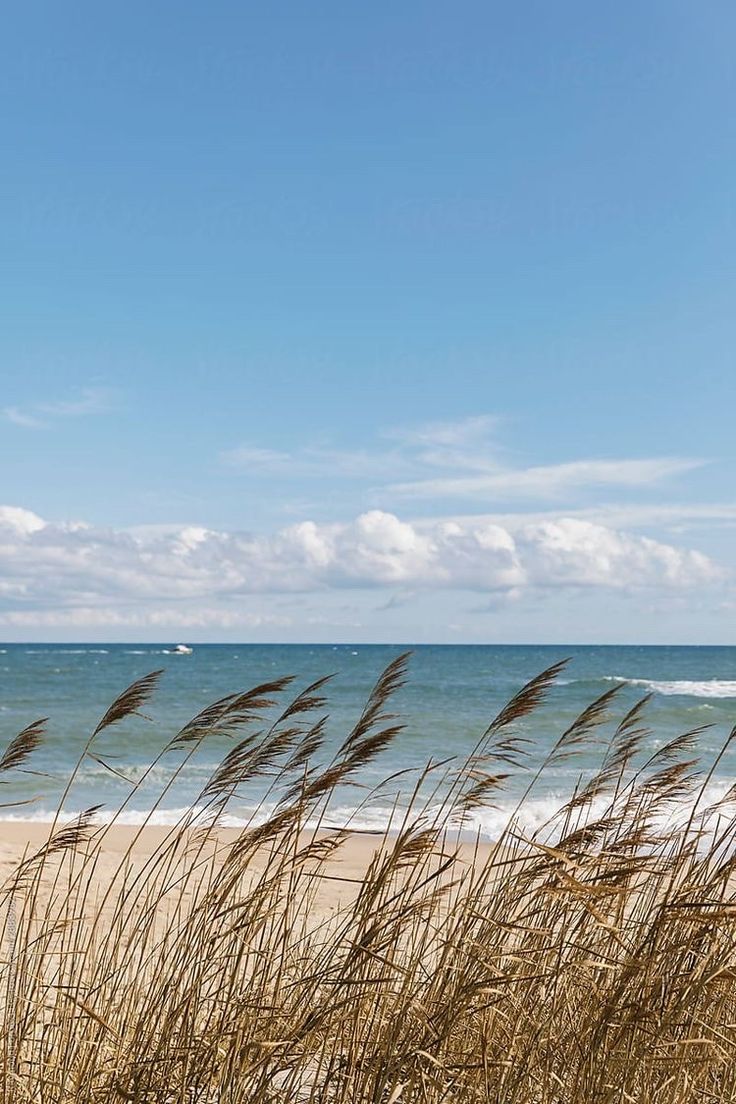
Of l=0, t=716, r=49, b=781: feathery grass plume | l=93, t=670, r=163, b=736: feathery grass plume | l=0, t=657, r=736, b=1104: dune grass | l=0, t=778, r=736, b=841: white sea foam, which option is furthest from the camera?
l=0, t=778, r=736, b=841: white sea foam


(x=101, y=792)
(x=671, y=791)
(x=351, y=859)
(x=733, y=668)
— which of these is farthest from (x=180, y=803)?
(x=733, y=668)

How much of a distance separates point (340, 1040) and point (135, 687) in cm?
141

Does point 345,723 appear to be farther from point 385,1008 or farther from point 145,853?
point 385,1008

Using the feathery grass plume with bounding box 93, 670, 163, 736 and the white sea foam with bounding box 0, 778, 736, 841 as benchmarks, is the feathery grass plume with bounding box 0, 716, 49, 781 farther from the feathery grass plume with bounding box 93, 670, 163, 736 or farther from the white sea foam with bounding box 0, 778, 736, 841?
the white sea foam with bounding box 0, 778, 736, 841

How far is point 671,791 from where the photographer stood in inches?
167

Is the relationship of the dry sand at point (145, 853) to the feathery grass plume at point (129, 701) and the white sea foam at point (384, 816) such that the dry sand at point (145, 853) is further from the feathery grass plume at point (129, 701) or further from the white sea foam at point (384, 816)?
the feathery grass plume at point (129, 701)

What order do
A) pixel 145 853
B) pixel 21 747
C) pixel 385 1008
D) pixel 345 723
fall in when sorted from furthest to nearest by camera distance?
pixel 345 723 → pixel 145 853 → pixel 21 747 → pixel 385 1008

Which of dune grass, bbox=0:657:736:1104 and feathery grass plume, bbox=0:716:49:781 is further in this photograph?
feathery grass plume, bbox=0:716:49:781

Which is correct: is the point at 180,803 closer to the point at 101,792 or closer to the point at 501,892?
the point at 101,792

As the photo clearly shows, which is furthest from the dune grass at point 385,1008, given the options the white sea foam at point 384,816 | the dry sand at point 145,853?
the white sea foam at point 384,816

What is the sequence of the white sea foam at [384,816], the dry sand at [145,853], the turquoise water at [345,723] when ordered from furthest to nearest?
the turquoise water at [345,723] → the white sea foam at [384,816] → the dry sand at [145,853]

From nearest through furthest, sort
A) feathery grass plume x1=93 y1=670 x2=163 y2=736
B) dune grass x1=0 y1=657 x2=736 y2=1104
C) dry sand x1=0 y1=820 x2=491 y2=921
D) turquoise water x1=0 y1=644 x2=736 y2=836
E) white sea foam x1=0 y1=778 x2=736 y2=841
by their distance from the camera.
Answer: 1. dune grass x1=0 y1=657 x2=736 y2=1104
2. feathery grass plume x1=93 y1=670 x2=163 y2=736
3. dry sand x1=0 y1=820 x2=491 y2=921
4. white sea foam x1=0 y1=778 x2=736 y2=841
5. turquoise water x1=0 y1=644 x2=736 y2=836

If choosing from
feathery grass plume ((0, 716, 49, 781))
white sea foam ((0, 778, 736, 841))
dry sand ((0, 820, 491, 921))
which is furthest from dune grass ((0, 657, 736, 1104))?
white sea foam ((0, 778, 736, 841))

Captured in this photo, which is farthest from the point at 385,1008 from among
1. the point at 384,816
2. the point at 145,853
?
the point at 384,816
